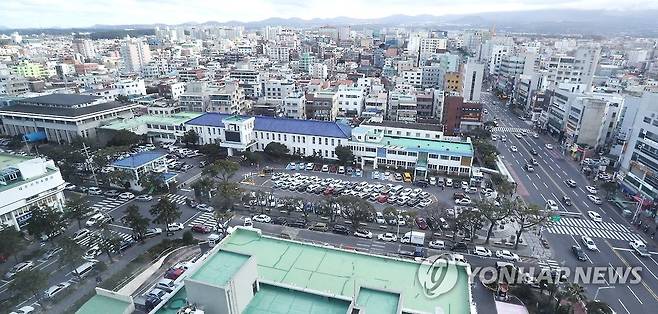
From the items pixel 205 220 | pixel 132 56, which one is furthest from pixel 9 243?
pixel 132 56

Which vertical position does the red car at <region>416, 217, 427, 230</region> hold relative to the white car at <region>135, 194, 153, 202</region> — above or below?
above

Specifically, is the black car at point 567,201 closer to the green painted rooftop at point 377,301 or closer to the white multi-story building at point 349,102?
the green painted rooftop at point 377,301

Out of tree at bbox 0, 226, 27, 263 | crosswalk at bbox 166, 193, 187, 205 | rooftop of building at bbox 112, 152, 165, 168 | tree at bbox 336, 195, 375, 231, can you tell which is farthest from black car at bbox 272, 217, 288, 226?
tree at bbox 0, 226, 27, 263

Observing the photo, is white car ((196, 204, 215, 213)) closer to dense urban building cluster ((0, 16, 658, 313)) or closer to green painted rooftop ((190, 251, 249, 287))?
dense urban building cluster ((0, 16, 658, 313))

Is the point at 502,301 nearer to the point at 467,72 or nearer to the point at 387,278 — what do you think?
the point at 387,278

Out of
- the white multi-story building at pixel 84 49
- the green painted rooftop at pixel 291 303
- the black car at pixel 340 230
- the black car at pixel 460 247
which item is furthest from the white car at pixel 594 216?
the white multi-story building at pixel 84 49

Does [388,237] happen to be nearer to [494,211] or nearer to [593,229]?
[494,211]

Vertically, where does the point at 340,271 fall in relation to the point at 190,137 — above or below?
above
